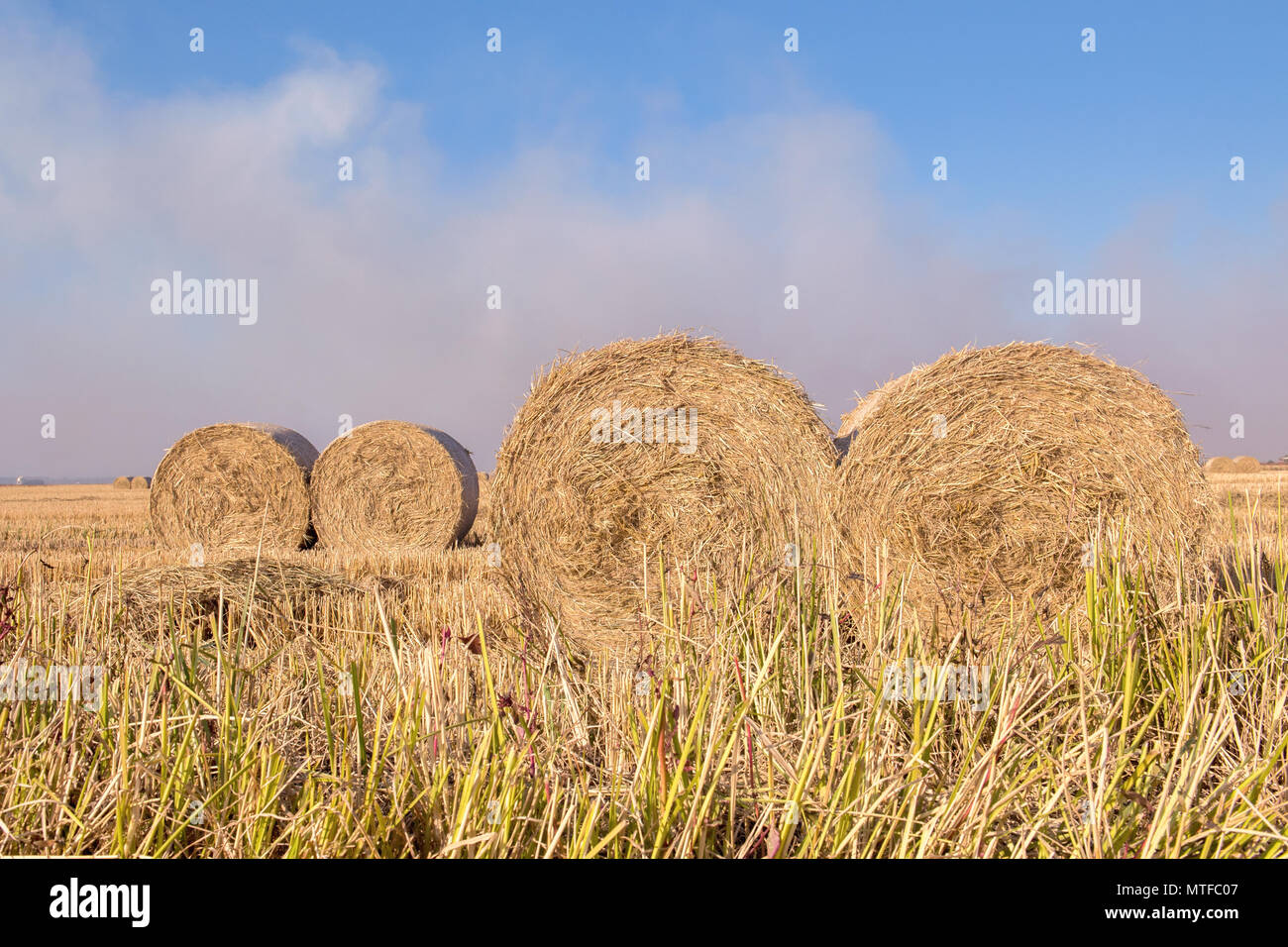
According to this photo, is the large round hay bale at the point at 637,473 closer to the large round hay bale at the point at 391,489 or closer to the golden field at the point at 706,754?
the golden field at the point at 706,754

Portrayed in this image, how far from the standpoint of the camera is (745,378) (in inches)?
241

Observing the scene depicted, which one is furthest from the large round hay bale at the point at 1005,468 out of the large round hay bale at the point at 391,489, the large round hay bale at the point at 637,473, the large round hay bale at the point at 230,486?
the large round hay bale at the point at 230,486

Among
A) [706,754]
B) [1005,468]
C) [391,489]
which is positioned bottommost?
[706,754]

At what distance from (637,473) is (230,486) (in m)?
8.37

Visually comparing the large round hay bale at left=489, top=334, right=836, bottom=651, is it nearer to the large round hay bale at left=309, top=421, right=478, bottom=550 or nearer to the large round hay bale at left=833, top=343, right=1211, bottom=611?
the large round hay bale at left=833, top=343, right=1211, bottom=611

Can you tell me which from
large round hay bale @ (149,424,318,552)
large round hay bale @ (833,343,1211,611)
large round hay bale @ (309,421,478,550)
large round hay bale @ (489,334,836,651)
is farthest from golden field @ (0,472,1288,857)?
large round hay bale @ (149,424,318,552)

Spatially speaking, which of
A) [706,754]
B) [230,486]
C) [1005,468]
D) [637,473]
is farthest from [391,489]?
[706,754]

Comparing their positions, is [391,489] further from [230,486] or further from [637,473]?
[637,473]

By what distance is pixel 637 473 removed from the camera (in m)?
6.32

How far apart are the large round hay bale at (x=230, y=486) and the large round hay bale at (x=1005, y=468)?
8971mm

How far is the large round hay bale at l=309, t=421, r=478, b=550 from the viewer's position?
11953 millimetres
